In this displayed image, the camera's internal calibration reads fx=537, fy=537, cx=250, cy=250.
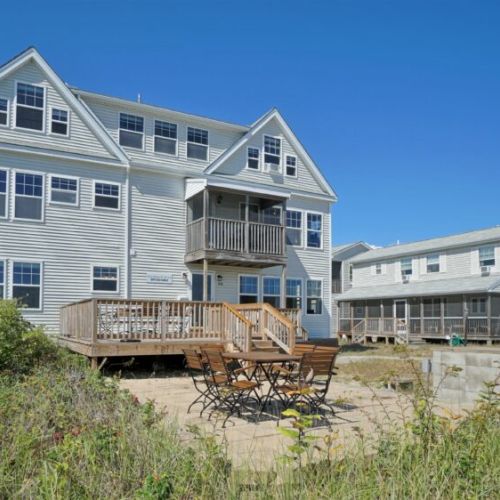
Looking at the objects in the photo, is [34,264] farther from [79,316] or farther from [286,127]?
[286,127]

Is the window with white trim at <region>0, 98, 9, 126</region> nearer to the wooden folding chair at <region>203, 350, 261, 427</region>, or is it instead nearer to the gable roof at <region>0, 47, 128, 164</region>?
the gable roof at <region>0, 47, 128, 164</region>

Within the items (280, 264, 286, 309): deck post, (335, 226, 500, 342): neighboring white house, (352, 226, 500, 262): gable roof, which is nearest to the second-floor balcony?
(280, 264, 286, 309): deck post

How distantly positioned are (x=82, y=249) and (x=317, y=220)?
1011 centimetres

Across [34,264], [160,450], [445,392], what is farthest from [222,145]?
[160,450]

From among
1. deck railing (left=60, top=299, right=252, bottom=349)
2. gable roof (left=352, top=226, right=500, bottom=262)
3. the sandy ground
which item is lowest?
the sandy ground

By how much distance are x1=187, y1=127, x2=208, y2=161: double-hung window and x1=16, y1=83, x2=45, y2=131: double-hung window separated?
5525mm

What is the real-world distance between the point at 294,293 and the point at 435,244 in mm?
17773

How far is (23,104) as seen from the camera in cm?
1730

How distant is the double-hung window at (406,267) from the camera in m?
37.8

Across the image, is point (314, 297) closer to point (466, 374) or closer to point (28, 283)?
point (28, 283)

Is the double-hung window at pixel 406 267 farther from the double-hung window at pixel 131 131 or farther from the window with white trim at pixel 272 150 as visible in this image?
the double-hung window at pixel 131 131

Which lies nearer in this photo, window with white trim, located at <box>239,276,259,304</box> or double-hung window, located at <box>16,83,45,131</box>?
double-hung window, located at <box>16,83,45,131</box>

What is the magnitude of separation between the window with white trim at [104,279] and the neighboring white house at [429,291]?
1907 centimetres

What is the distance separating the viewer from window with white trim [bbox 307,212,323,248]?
22.9m
